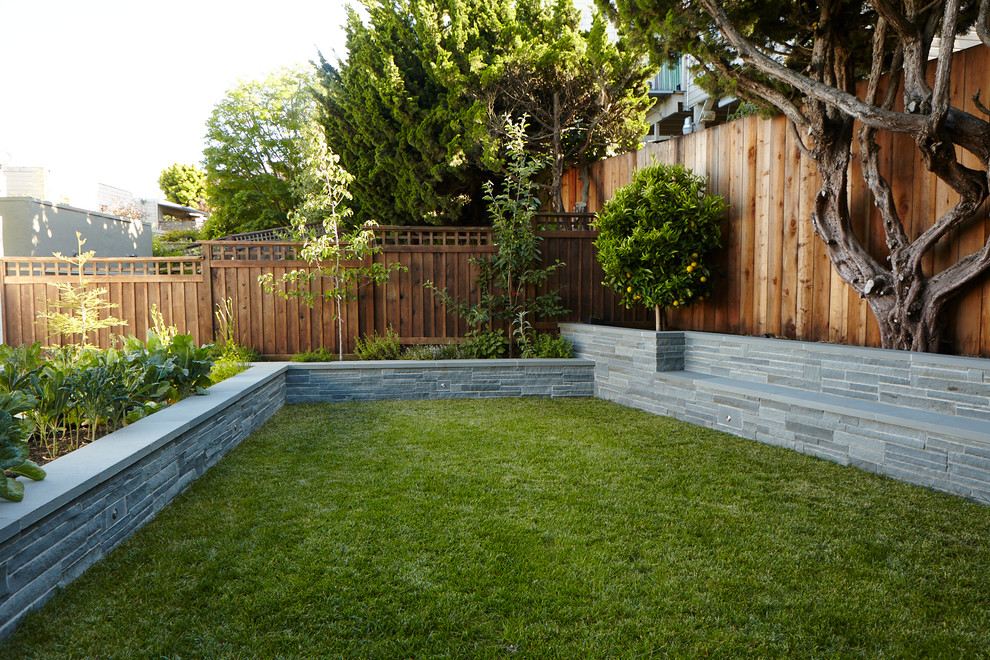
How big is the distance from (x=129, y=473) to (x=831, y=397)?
13.8ft

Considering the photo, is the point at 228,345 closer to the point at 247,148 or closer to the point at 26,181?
the point at 26,181

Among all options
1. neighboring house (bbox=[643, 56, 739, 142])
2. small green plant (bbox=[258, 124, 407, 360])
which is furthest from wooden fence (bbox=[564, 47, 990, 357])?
neighboring house (bbox=[643, 56, 739, 142])

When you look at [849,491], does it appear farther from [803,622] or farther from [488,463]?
[488,463]

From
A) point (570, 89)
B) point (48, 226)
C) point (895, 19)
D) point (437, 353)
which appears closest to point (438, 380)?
point (437, 353)

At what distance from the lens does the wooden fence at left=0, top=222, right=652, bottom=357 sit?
22.5 ft

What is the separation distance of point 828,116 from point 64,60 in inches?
1180

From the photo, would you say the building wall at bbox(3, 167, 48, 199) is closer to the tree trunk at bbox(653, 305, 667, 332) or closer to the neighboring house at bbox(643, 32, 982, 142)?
the neighboring house at bbox(643, 32, 982, 142)

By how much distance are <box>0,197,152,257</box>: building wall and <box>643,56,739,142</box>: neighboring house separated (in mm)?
11091

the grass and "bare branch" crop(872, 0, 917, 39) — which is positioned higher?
"bare branch" crop(872, 0, 917, 39)

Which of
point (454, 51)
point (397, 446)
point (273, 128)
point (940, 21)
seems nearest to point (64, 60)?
point (273, 128)

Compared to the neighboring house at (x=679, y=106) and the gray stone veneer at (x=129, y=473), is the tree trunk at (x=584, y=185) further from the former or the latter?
the gray stone veneer at (x=129, y=473)

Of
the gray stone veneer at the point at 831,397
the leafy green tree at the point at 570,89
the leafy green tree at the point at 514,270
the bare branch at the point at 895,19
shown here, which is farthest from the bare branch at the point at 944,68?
the leafy green tree at the point at 570,89

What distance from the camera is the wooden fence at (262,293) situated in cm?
686

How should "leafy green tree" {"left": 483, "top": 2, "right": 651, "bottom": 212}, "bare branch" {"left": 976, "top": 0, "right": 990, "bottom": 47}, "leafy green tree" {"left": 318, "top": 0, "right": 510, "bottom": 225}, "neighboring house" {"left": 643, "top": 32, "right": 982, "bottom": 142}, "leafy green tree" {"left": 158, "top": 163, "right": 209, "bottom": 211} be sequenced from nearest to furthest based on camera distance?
"bare branch" {"left": 976, "top": 0, "right": 990, "bottom": 47}, "leafy green tree" {"left": 483, "top": 2, "right": 651, "bottom": 212}, "leafy green tree" {"left": 318, "top": 0, "right": 510, "bottom": 225}, "neighboring house" {"left": 643, "top": 32, "right": 982, "bottom": 142}, "leafy green tree" {"left": 158, "top": 163, "right": 209, "bottom": 211}
